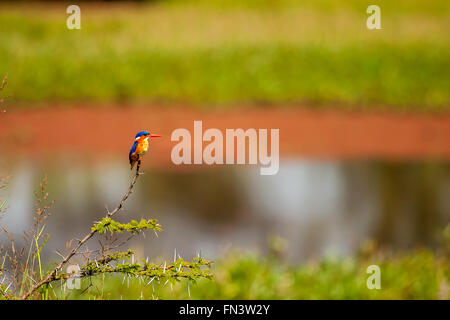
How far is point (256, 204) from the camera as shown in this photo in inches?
191

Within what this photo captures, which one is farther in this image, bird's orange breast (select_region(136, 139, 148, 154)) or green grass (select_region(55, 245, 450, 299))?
green grass (select_region(55, 245, 450, 299))

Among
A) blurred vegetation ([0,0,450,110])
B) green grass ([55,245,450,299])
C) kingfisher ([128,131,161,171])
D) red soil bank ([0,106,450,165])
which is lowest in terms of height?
green grass ([55,245,450,299])

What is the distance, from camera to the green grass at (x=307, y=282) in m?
2.58

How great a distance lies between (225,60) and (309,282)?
7.10 m

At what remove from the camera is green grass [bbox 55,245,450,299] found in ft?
8.45

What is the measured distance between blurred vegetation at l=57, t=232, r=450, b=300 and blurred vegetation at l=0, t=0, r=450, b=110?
538cm

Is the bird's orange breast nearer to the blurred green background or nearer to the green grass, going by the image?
the blurred green background

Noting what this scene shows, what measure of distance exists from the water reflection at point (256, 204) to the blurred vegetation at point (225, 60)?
8.97 feet

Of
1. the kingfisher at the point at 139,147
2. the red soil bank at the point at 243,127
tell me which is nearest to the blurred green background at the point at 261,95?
the red soil bank at the point at 243,127

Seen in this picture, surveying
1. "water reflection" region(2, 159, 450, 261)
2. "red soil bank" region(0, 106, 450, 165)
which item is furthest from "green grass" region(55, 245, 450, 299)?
"red soil bank" region(0, 106, 450, 165)

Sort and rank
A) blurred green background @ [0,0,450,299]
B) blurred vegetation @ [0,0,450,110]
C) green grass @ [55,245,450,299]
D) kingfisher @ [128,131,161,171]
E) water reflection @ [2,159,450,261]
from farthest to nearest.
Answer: blurred vegetation @ [0,0,450,110], water reflection @ [2,159,450,261], blurred green background @ [0,0,450,299], green grass @ [55,245,450,299], kingfisher @ [128,131,161,171]

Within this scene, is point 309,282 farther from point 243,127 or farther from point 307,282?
point 243,127
